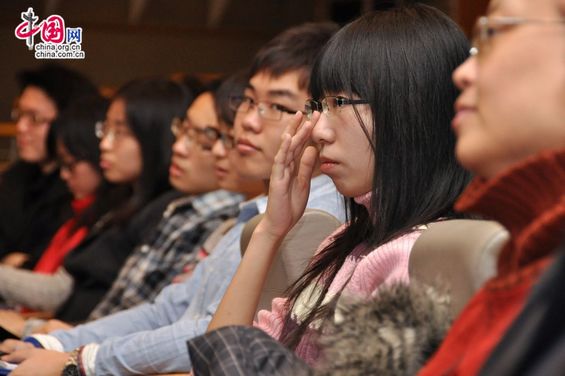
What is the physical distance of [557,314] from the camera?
800 millimetres

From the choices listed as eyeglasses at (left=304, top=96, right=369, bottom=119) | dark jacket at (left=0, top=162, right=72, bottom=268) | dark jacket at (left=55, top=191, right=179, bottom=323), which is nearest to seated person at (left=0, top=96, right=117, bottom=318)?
dark jacket at (left=0, top=162, right=72, bottom=268)

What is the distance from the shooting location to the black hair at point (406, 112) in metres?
1.62

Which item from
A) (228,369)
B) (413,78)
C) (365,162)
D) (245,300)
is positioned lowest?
(245,300)

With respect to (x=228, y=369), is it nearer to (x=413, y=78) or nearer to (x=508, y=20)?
(x=508, y=20)

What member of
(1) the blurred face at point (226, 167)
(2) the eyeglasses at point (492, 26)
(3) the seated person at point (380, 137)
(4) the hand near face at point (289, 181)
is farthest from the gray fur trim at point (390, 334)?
(1) the blurred face at point (226, 167)

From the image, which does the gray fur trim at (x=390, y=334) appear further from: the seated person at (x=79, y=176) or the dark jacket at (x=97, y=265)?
the seated person at (x=79, y=176)

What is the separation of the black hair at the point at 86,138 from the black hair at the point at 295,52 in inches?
57.8

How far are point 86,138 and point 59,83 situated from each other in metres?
0.67

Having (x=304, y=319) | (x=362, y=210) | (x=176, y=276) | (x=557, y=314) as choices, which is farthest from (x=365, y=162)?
(x=176, y=276)

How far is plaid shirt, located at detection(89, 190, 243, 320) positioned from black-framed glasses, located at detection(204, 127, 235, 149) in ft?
0.50

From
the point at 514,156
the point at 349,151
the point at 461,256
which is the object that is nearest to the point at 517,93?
the point at 514,156

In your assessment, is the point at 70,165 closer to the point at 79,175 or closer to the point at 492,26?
the point at 79,175

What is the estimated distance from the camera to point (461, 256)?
1.15m

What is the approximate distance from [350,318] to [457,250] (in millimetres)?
143
